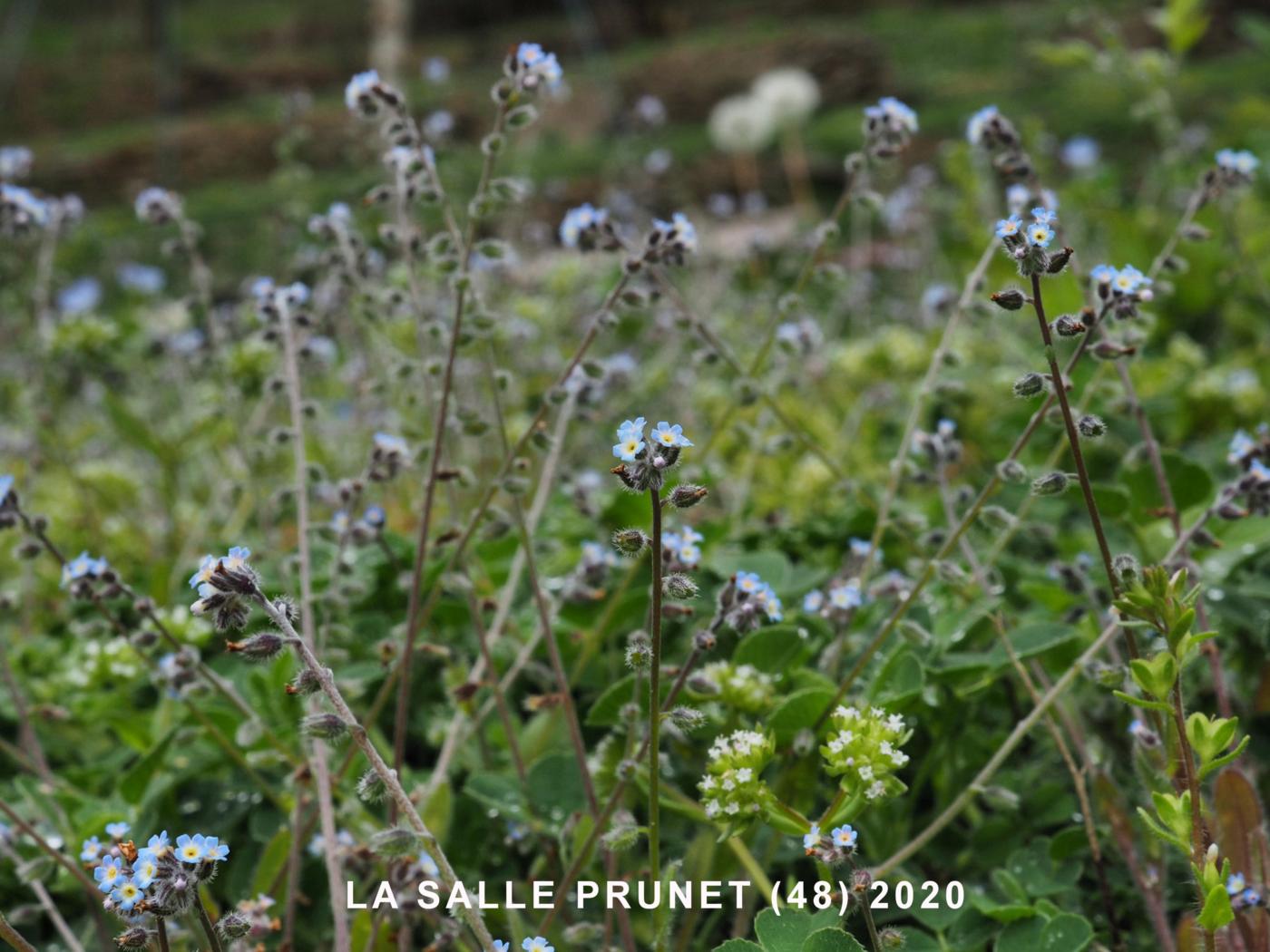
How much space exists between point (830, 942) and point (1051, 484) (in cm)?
48

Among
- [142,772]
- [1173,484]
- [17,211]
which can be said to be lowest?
[142,772]

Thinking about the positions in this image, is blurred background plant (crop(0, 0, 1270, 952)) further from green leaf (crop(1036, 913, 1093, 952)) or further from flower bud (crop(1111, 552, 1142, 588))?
flower bud (crop(1111, 552, 1142, 588))

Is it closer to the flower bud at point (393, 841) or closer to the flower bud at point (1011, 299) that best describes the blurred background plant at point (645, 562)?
the flower bud at point (393, 841)

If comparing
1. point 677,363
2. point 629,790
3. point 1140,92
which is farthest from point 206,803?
point 1140,92

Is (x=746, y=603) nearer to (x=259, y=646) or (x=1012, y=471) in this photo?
(x=1012, y=471)

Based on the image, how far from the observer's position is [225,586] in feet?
3.51

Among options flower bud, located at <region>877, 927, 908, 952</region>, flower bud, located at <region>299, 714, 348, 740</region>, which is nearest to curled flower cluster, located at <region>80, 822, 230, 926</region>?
flower bud, located at <region>299, 714, 348, 740</region>

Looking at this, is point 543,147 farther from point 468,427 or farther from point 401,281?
point 468,427

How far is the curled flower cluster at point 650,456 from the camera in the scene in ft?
3.37

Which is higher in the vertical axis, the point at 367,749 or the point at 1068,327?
the point at 1068,327

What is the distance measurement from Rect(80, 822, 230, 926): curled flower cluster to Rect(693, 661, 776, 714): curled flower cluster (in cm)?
60

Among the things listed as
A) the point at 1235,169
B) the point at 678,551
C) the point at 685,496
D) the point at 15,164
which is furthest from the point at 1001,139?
the point at 15,164

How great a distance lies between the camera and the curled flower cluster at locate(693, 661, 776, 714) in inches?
58.2

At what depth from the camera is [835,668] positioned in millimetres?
1643
